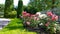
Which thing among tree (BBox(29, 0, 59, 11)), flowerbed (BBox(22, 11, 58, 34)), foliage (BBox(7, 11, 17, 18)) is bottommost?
foliage (BBox(7, 11, 17, 18))

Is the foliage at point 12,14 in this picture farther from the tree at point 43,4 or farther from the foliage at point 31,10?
the tree at point 43,4

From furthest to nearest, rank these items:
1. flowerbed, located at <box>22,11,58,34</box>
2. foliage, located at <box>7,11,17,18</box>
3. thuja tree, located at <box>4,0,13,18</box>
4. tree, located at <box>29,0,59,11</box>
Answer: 1. tree, located at <box>29,0,59,11</box>
2. thuja tree, located at <box>4,0,13,18</box>
3. foliage, located at <box>7,11,17,18</box>
4. flowerbed, located at <box>22,11,58,34</box>

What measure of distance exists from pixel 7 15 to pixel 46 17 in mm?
12111

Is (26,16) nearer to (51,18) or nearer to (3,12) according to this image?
(51,18)

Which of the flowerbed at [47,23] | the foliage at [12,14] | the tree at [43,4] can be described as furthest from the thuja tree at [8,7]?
the flowerbed at [47,23]

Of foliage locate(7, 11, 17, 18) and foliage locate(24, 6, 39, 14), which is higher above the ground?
foliage locate(24, 6, 39, 14)

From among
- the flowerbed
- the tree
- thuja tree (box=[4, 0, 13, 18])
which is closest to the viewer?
the flowerbed

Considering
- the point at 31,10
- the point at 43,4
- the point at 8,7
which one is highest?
the point at 43,4

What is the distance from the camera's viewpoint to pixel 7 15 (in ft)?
60.4

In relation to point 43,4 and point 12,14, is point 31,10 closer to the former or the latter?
point 43,4

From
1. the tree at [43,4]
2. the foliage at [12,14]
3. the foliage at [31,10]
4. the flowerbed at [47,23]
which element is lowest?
the foliage at [12,14]

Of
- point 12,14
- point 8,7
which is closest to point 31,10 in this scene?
point 12,14

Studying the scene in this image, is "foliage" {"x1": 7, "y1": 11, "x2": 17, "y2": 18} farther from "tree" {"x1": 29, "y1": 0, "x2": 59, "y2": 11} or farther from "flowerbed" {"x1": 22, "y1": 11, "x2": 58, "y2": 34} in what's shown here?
"flowerbed" {"x1": 22, "y1": 11, "x2": 58, "y2": 34}

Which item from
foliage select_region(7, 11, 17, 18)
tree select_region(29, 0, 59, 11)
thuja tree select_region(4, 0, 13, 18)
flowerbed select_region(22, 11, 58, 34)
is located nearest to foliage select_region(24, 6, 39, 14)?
tree select_region(29, 0, 59, 11)
